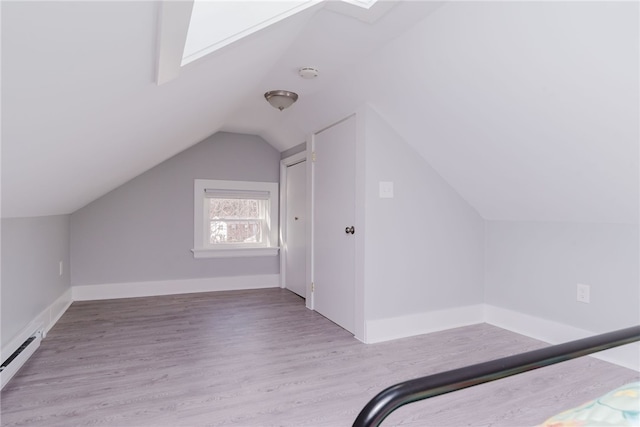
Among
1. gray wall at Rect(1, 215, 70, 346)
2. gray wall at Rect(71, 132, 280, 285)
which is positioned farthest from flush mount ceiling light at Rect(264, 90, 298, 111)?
gray wall at Rect(1, 215, 70, 346)

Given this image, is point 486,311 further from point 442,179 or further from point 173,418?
point 173,418

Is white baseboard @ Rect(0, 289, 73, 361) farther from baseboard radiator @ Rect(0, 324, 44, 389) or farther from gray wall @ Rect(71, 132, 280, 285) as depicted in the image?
gray wall @ Rect(71, 132, 280, 285)

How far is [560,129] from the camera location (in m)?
1.93

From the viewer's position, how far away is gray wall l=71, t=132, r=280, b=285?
12.8 feet

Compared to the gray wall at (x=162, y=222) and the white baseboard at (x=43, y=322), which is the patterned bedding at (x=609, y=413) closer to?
the white baseboard at (x=43, y=322)

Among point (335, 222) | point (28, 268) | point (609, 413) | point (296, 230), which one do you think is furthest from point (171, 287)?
point (609, 413)

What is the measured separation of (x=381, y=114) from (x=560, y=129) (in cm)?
120

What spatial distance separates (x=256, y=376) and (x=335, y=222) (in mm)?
1463

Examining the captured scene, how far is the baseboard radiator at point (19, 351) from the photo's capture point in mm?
1934

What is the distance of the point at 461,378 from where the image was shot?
0.67m

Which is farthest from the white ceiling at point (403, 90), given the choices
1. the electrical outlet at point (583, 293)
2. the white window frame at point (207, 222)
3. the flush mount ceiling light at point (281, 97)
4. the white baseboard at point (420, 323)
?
the white window frame at point (207, 222)

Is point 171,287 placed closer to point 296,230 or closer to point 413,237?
point 296,230

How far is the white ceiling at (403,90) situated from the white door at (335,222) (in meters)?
0.35

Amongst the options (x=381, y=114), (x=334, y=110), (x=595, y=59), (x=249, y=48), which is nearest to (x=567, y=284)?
(x=595, y=59)
